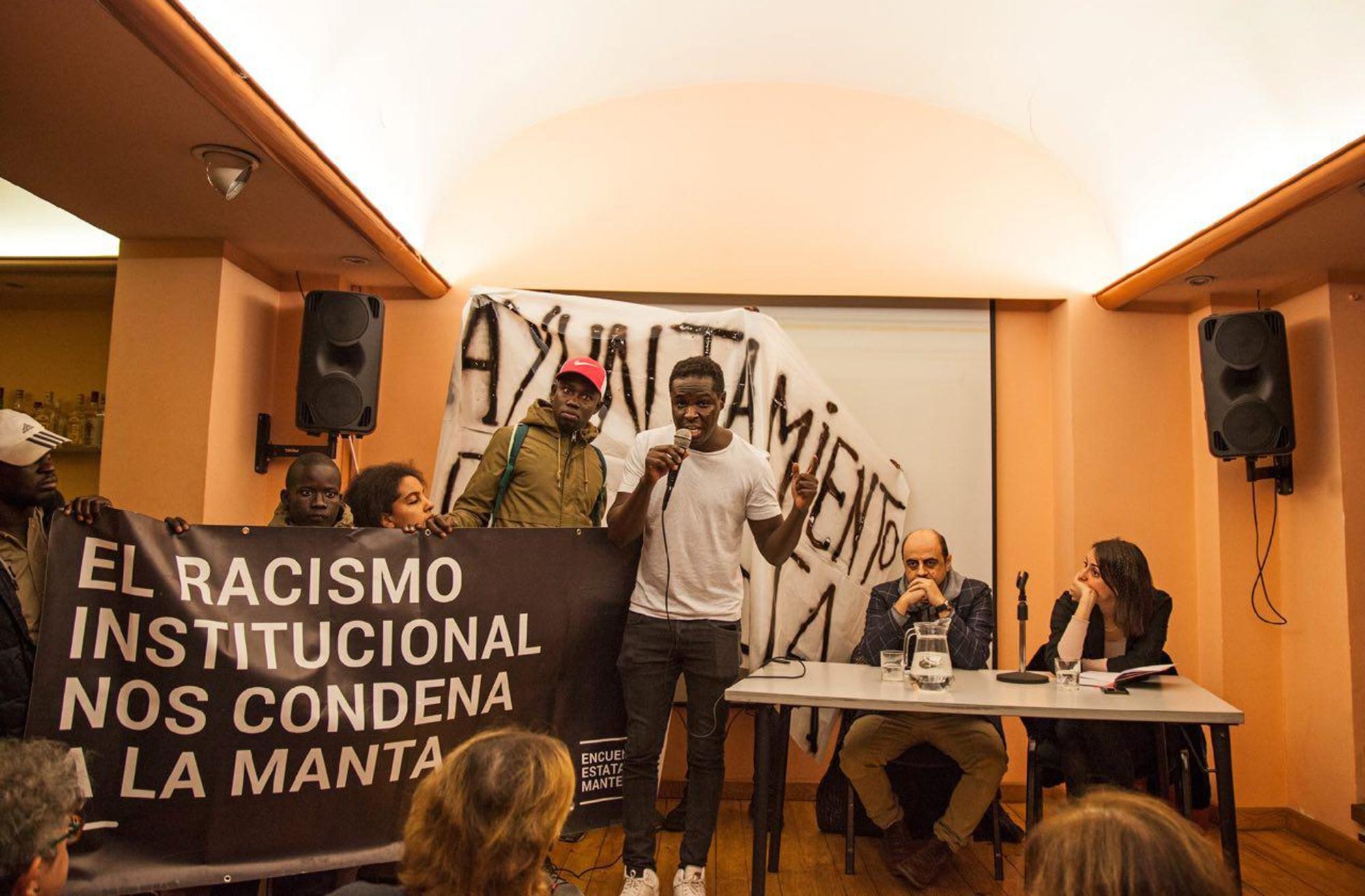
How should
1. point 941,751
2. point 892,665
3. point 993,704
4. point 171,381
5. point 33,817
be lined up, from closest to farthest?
point 33,817 < point 993,704 < point 892,665 < point 941,751 < point 171,381

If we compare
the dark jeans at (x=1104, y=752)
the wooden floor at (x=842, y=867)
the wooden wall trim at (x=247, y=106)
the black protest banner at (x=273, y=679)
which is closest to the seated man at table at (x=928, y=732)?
the wooden floor at (x=842, y=867)

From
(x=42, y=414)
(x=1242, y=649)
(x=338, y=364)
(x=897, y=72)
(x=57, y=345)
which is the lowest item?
(x=1242, y=649)

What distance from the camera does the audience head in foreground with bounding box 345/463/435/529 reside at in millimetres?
3199

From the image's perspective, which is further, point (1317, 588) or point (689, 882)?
point (1317, 588)

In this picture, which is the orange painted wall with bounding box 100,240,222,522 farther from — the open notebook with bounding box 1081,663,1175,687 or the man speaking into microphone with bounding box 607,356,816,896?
the open notebook with bounding box 1081,663,1175,687

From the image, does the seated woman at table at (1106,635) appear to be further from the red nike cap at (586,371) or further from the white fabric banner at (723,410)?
the red nike cap at (586,371)

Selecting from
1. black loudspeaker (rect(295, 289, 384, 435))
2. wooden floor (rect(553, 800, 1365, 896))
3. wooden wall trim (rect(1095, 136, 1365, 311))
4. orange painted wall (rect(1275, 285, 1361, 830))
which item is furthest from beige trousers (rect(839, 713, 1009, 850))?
black loudspeaker (rect(295, 289, 384, 435))

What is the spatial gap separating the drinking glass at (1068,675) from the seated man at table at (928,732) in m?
0.45

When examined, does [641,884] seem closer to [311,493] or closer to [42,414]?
[311,493]

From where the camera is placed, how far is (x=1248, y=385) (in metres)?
4.00

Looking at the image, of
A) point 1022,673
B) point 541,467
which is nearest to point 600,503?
point 541,467

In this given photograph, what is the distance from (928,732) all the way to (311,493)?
2.24m

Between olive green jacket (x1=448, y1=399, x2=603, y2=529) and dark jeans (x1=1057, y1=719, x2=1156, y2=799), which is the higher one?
olive green jacket (x1=448, y1=399, x2=603, y2=529)

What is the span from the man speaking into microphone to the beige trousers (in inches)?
28.0
